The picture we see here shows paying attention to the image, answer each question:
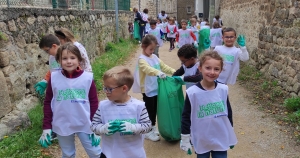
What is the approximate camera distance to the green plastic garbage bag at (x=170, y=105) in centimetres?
366

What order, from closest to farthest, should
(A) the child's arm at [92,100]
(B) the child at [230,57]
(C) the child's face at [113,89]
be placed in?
(C) the child's face at [113,89], (A) the child's arm at [92,100], (B) the child at [230,57]

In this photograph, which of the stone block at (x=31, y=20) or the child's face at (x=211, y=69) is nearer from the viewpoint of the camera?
the child's face at (x=211, y=69)

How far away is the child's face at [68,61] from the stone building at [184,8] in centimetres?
3205

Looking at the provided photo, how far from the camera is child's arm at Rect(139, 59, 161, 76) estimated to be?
364 centimetres

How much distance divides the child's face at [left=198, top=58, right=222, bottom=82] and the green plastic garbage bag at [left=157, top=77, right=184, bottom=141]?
1185 mm

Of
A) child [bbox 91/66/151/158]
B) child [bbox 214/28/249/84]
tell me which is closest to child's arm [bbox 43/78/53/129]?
child [bbox 91/66/151/158]

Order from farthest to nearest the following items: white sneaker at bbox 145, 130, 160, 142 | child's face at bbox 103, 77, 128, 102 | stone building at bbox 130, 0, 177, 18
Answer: stone building at bbox 130, 0, 177, 18 < white sneaker at bbox 145, 130, 160, 142 < child's face at bbox 103, 77, 128, 102

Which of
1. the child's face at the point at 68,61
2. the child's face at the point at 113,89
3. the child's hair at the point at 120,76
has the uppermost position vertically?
the child's face at the point at 68,61

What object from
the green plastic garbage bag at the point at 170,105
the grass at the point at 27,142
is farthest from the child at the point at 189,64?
the grass at the point at 27,142

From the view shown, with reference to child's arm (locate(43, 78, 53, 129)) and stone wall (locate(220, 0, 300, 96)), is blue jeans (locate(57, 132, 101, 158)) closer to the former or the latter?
child's arm (locate(43, 78, 53, 129))

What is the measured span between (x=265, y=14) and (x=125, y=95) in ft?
19.8

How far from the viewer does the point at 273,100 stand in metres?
5.56

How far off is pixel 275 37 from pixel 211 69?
4695mm

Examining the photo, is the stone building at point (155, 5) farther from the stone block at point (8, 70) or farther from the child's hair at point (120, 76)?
the child's hair at point (120, 76)
